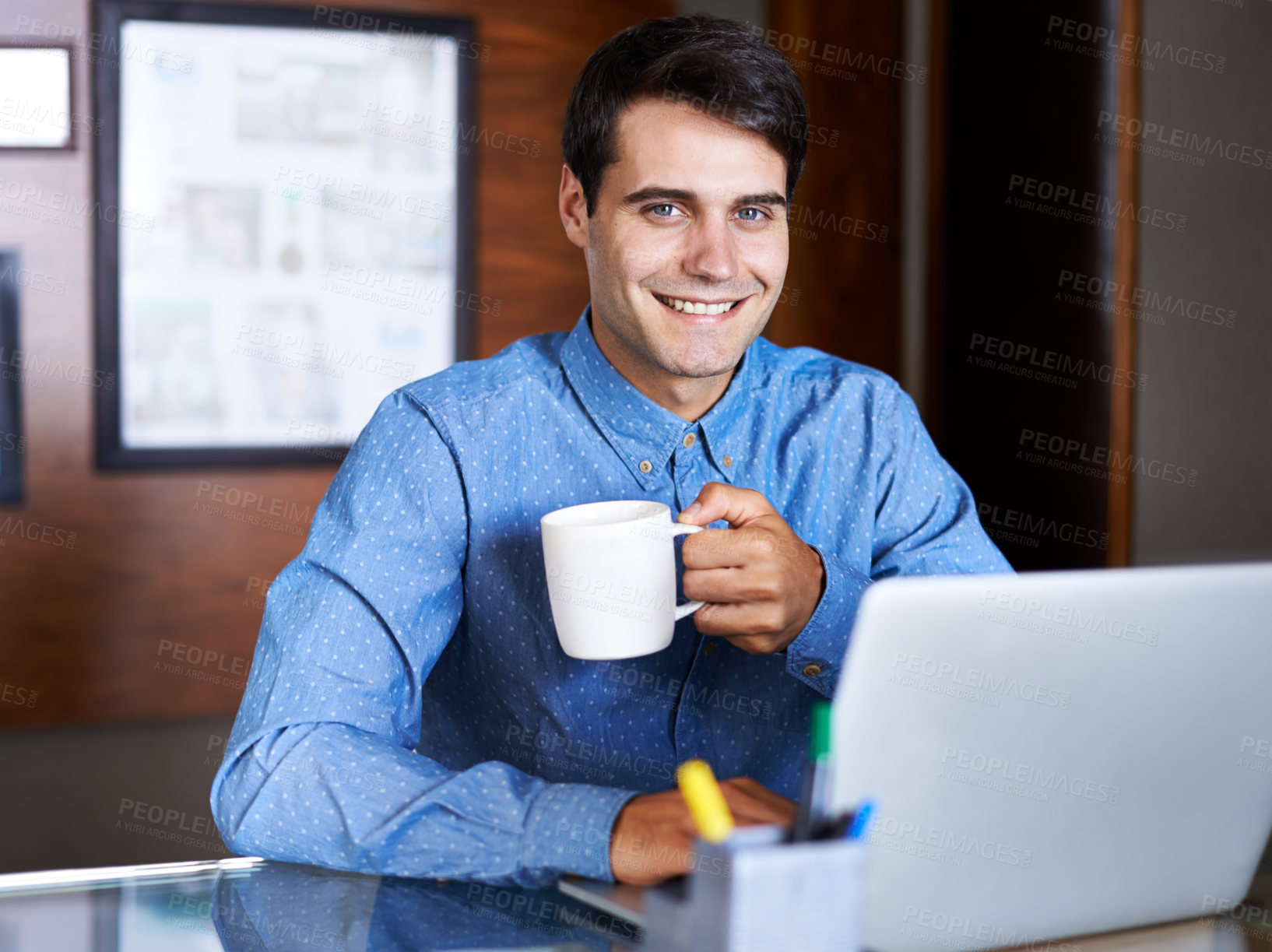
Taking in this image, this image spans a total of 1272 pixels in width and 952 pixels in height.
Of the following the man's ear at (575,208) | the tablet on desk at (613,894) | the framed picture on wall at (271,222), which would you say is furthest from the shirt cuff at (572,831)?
the framed picture on wall at (271,222)

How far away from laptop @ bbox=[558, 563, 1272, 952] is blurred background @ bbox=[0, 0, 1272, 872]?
1.50 m

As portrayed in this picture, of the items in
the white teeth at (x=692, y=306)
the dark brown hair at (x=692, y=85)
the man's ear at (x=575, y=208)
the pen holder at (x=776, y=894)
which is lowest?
the pen holder at (x=776, y=894)

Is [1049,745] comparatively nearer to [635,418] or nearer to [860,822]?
[860,822]

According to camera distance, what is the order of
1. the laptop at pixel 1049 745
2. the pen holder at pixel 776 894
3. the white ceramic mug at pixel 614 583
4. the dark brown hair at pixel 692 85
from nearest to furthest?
the pen holder at pixel 776 894, the laptop at pixel 1049 745, the white ceramic mug at pixel 614 583, the dark brown hair at pixel 692 85

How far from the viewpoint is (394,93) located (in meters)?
2.86

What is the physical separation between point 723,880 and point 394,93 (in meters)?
2.66

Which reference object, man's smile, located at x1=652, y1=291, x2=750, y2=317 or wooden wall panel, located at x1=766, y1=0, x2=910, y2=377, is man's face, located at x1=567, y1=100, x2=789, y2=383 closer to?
man's smile, located at x1=652, y1=291, x2=750, y2=317

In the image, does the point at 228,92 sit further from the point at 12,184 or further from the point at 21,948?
the point at 21,948

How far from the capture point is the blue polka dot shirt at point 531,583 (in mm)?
1006

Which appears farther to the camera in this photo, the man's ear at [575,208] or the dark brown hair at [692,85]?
the man's ear at [575,208]

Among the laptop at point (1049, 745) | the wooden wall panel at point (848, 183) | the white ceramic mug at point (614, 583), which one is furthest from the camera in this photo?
the wooden wall panel at point (848, 183)

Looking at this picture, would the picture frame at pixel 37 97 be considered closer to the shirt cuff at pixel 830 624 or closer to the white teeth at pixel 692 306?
the white teeth at pixel 692 306

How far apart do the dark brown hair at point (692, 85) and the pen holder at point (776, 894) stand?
88 centimetres

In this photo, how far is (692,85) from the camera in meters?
1.22
